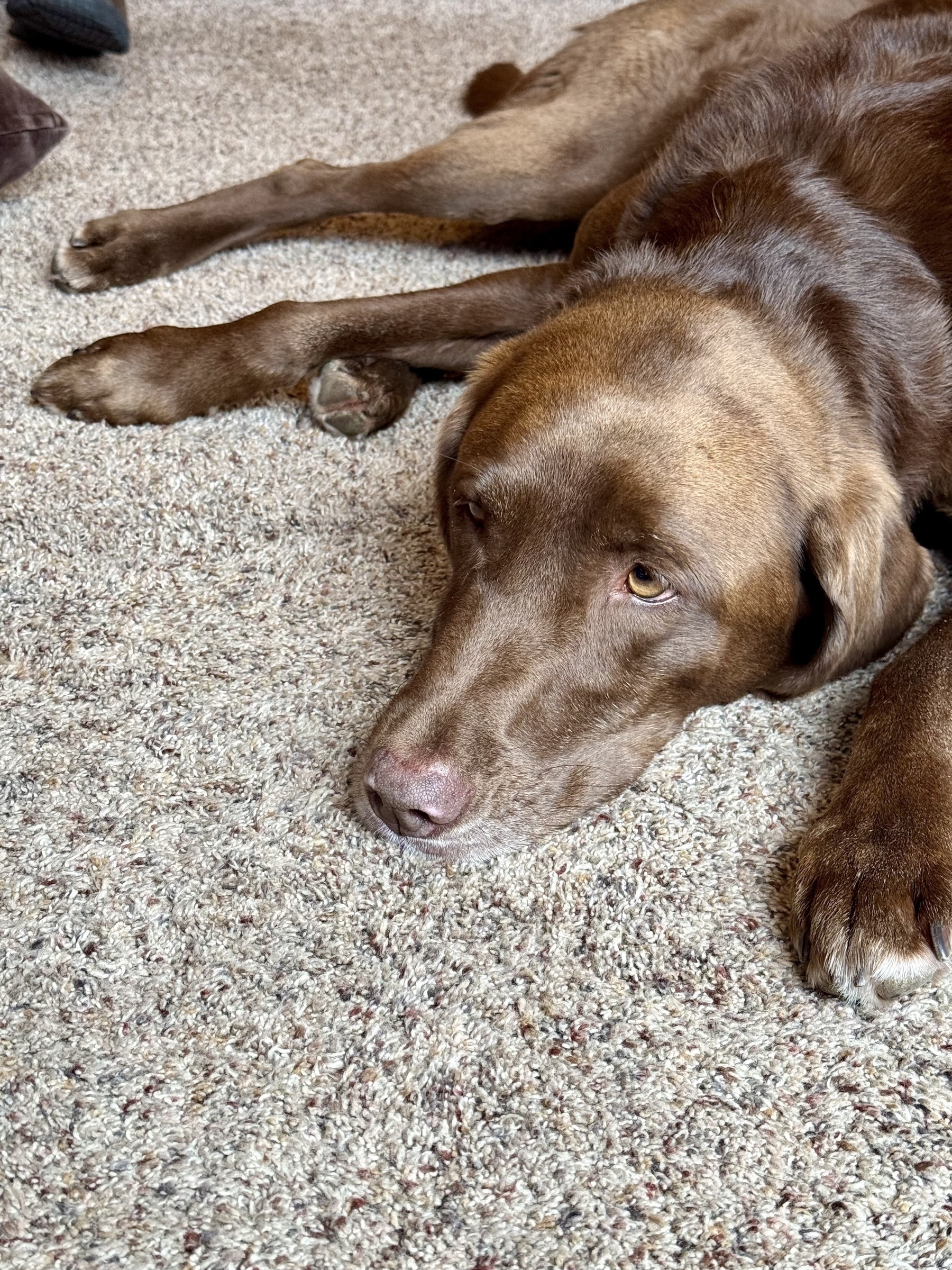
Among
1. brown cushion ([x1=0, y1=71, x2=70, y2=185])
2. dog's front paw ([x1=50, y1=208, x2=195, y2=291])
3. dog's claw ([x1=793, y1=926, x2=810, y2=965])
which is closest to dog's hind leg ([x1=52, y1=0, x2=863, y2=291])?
dog's front paw ([x1=50, y1=208, x2=195, y2=291])

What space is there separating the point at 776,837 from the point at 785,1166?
1.62ft

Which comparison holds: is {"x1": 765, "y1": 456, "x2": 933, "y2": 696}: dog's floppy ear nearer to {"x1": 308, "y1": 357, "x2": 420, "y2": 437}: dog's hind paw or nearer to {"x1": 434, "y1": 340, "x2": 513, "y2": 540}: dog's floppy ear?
{"x1": 434, "y1": 340, "x2": 513, "y2": 540}: dog's floppy ear

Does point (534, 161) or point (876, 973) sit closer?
point (876, 973)

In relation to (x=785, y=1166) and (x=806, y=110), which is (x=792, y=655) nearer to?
(x=785, y=1166)

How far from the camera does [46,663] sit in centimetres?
189

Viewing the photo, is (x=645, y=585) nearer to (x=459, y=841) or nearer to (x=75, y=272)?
(x=459, y=841)

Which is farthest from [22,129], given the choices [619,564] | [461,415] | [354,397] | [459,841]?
[459,841]

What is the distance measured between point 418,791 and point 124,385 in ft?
4.11

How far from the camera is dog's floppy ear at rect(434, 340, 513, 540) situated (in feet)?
6.23

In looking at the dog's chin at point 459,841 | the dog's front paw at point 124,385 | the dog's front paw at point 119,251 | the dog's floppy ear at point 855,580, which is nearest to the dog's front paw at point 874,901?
the dog's floppy ear at point 855,580

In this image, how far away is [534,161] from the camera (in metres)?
2.81

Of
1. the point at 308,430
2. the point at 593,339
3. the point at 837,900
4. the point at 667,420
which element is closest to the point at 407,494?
the point at 308,430

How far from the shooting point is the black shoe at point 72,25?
11.4 feet

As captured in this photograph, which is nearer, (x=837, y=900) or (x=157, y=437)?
(x=837, y=900)
